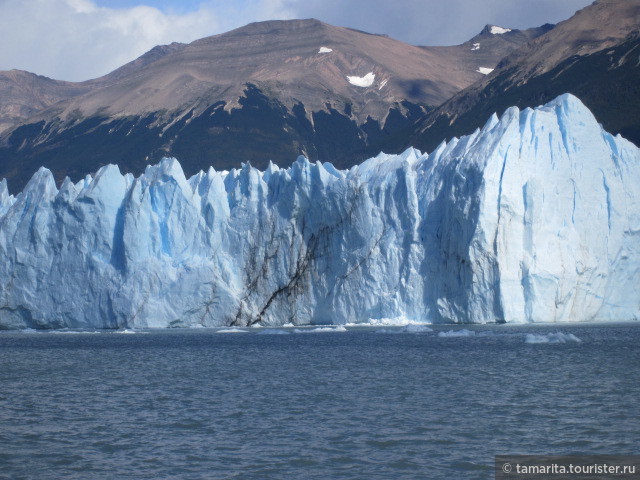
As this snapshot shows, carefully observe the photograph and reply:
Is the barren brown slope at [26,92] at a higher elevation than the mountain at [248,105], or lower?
higher

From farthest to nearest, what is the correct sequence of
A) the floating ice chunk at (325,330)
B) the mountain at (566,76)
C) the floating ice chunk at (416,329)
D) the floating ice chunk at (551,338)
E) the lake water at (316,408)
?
the mountain at (566,76)
the floating ice chunk at (325,330)
the floating ice chunk at (416,329)
the floating ice chunk at (551,338)
the lake water at (316,408)

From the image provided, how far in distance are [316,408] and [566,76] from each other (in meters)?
71.4

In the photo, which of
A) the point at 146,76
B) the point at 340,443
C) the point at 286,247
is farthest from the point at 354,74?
the point at 340,443

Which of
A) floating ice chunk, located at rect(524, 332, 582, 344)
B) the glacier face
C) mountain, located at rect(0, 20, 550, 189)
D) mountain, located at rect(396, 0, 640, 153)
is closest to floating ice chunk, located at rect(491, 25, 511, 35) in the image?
mountain, located at rect(0, 20, 550, 189)

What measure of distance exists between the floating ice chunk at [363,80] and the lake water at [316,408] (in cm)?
→ 9784

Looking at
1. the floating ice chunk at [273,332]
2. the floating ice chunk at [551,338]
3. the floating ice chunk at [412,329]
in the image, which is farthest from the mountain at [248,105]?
the floating ice chunk at [551,338]

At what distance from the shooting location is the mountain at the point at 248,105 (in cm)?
10638

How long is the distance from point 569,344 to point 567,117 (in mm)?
11957

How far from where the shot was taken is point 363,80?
411 ft

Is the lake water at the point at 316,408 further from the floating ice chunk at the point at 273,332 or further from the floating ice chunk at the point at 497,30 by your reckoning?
the floating ice chunk at the point at 497,30

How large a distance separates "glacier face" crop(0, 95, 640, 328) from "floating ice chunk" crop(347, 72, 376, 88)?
8497 centimetres

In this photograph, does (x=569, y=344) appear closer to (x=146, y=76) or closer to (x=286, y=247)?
(x=286, y=247)

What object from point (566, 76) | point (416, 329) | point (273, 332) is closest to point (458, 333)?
point (416, 329)

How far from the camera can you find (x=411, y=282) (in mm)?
35688
